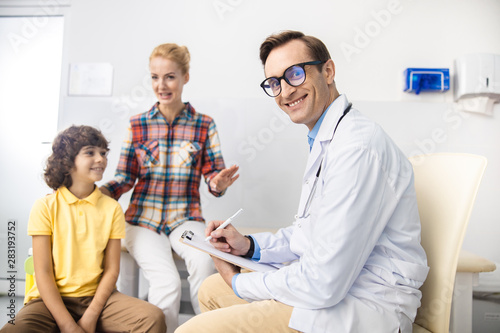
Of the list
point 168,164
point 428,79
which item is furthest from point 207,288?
point 428,79

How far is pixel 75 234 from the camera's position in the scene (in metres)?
1.48

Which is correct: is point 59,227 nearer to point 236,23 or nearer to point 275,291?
point 275,291

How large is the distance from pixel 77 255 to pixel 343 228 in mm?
1081

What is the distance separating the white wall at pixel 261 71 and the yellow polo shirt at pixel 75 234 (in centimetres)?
96

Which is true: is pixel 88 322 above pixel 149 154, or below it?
below

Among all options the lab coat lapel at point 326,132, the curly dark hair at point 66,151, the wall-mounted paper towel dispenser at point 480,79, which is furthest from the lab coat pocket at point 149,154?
the wall-mounted paper towel dispenser at point 480,79

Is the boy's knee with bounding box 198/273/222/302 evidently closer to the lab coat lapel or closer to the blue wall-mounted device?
the lab coat lapel

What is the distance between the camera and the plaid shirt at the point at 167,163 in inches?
74.3

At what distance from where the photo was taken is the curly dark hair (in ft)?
5.08

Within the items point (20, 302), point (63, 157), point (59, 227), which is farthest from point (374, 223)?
point (20, 302)

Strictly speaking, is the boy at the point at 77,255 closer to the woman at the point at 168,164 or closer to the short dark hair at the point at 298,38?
the woman at the point at 168,164

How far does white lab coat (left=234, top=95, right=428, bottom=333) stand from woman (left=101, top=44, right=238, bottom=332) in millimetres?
848

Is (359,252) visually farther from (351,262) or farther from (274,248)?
(274,248)

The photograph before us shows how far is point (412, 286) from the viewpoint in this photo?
965 mm
